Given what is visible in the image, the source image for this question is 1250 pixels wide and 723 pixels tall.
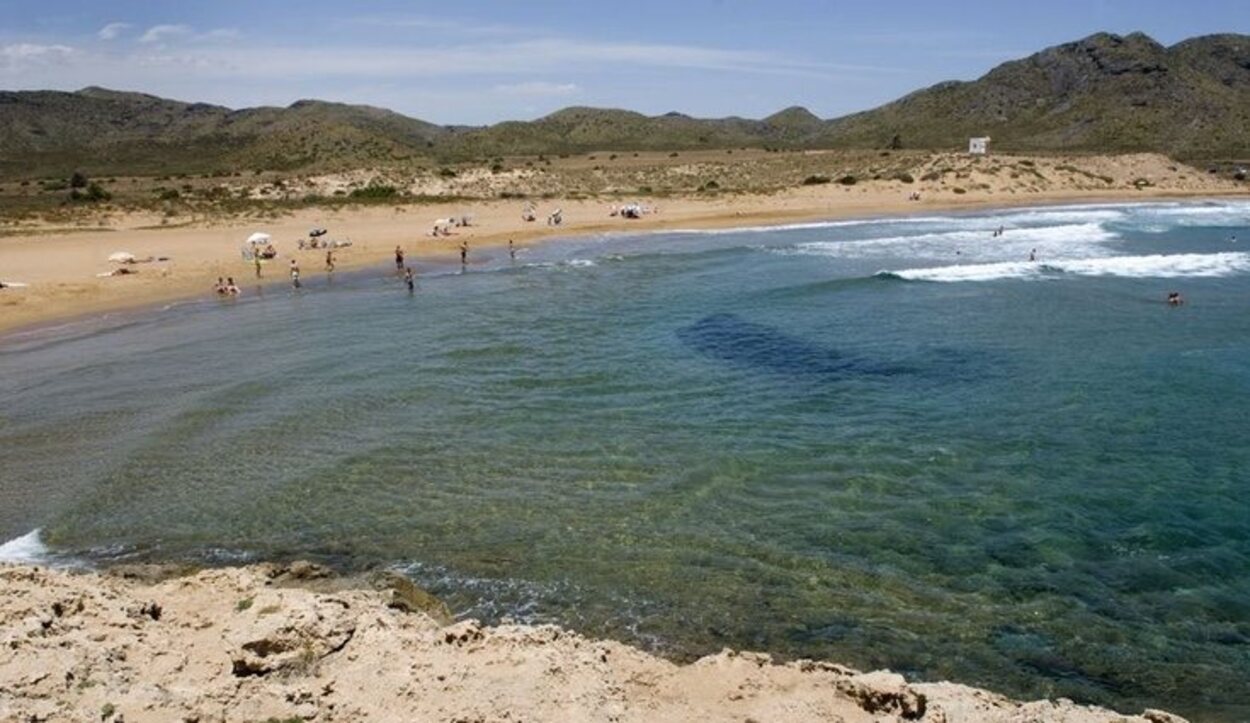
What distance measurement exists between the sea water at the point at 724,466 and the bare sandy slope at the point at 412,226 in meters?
6.36

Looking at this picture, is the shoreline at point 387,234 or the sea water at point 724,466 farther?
the shoreline at point 387,234

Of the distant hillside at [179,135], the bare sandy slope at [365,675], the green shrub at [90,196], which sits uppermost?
the distant hillside at [179,135]

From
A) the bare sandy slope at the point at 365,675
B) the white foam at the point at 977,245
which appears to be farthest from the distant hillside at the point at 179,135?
the bare sandy slope at the point at 365,675

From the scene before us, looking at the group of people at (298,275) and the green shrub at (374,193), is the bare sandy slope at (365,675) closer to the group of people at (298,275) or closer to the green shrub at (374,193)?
the group of people at (298,275)

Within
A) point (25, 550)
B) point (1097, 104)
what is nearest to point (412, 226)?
point (25, 550)

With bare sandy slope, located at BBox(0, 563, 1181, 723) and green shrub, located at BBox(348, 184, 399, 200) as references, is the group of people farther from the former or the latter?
bare sandy slope, located at BBox(0, 563, 1181, 723)

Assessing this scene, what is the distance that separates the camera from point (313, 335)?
93.9 feet

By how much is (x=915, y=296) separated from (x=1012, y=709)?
27.6m

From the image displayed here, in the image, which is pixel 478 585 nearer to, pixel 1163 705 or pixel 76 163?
pixel 1163 705

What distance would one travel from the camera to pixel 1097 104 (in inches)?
4577

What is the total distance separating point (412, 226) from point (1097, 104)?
95629 millimetres

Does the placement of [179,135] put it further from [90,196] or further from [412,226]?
[412,226]

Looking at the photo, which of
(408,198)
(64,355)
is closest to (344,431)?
(64,355)

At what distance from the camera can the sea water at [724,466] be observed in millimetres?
11438
